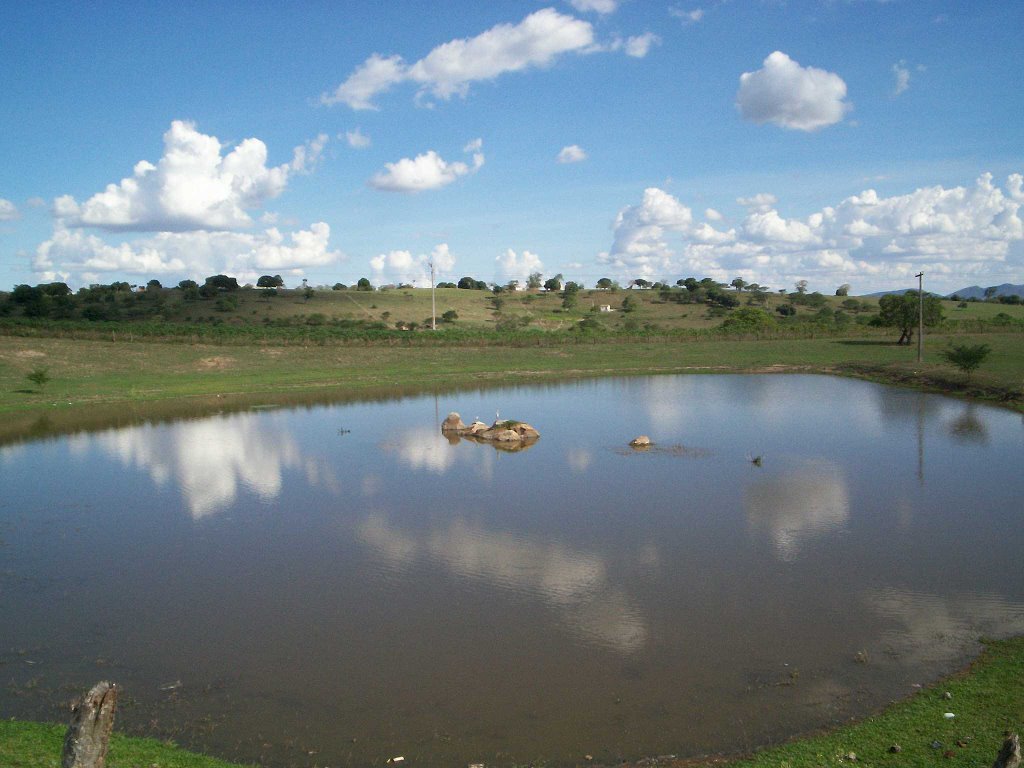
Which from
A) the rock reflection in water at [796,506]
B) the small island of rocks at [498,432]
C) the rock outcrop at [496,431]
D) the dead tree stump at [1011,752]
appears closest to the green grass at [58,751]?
the dead tree stump at [1011,752]

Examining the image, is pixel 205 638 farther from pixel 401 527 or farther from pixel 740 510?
pixel 740 510

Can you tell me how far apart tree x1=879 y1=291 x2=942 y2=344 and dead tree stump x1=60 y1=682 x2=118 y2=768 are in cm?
7101

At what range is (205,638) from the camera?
12.1 metres

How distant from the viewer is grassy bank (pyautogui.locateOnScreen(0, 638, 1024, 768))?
26.1 ft

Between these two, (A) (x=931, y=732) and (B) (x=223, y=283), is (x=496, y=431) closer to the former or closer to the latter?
(A) (x=931, y=732)

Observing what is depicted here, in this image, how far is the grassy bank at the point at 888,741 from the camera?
7.94m

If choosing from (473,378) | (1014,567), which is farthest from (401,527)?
(473,378)

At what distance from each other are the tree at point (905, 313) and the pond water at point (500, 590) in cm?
4306

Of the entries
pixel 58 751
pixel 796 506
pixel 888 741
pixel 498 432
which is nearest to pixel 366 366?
pixel 498 432

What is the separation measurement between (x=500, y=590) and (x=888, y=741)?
6.78 metres

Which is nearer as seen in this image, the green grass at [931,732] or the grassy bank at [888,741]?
the grassy bank at [888,741]

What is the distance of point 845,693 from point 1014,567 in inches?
262

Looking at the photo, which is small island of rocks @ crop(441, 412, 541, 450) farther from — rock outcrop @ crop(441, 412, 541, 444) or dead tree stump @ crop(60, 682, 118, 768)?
dead tree stump @ crop(60, 682, 118, 768)

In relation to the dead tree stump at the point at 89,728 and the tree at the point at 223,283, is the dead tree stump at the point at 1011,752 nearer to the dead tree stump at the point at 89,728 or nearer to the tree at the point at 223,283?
the dead tree stump at the point at 89,728
